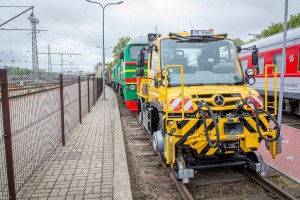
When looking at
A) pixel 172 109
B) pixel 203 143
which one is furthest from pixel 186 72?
pixel 203 143

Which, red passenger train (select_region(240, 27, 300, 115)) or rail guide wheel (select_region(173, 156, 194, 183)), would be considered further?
red passenger train (select_region(240, 27, 300, 115))

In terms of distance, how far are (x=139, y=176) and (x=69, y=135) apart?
3.76 meters

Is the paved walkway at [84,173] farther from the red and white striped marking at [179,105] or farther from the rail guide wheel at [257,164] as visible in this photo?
the rail guide wheel at [257,164]

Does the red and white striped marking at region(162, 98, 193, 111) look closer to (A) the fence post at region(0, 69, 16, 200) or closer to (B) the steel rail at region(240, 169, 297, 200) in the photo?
(B) the steel rail at region(240, 169, 297, 200)

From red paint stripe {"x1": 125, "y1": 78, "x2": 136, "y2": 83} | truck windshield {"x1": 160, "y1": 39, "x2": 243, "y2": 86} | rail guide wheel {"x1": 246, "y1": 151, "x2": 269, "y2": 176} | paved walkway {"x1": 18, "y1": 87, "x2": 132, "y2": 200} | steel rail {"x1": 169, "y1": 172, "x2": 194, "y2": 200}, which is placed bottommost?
steel rail {"x1": 169, "y1": 172, "x2": 194, "y2": 200}

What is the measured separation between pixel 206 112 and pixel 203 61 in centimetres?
164

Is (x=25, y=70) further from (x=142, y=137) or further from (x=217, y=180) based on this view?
(x=142, y=137)

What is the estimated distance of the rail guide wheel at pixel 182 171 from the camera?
4877 mm

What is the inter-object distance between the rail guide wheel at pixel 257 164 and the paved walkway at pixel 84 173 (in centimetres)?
231

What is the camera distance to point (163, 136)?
5.47m

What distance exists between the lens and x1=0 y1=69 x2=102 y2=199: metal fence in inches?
157

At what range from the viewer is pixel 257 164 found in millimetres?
5250

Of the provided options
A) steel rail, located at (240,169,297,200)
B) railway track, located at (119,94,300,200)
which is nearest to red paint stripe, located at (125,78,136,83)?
railway track, located at (119,94,300,200)

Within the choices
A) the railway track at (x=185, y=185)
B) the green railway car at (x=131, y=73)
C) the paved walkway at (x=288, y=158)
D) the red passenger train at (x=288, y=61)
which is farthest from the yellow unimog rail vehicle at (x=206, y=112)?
the green railway car at (x=131, y=73)
